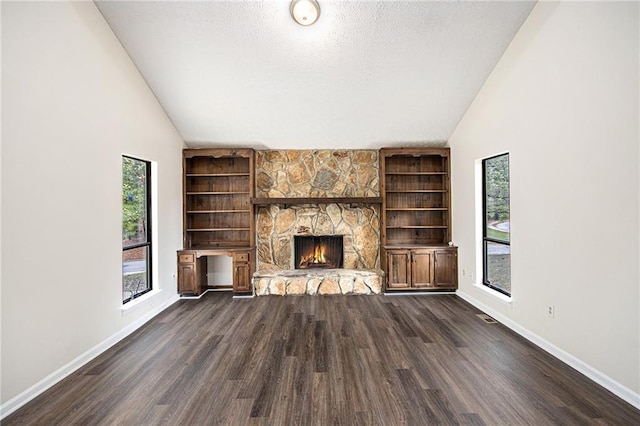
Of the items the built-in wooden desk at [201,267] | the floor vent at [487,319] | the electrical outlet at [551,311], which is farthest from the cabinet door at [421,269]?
the built-in wooden desk at [201,267]

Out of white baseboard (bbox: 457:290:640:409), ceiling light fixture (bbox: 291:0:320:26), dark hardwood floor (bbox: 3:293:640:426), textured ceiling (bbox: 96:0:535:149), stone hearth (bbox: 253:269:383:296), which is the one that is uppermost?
ceiling light fixture (bbox: 291:0:320:26)

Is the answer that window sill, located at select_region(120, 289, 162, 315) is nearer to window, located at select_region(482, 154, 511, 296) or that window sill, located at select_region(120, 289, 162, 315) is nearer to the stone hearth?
the stone hearth

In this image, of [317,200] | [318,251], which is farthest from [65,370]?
[318,251]

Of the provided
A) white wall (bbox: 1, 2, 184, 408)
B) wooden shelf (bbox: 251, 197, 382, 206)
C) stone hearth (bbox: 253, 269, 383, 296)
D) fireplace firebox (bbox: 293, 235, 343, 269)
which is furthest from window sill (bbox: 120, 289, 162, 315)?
fireplace firebox (bbox: 293, 235, 343, 269)

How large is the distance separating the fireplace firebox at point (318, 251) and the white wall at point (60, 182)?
9.23ft

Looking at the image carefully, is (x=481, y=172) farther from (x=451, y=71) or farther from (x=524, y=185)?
(x=451, y=71)

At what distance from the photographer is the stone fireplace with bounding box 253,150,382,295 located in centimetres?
589

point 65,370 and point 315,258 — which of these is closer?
point 65,370

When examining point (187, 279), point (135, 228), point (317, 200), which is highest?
point (317, 200)

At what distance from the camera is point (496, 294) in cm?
414

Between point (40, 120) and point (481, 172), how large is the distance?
508 centimetres

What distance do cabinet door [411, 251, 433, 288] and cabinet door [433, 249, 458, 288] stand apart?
10cm

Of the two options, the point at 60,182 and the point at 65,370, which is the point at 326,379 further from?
the point at 60,182

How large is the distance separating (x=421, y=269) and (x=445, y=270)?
1.32ft
